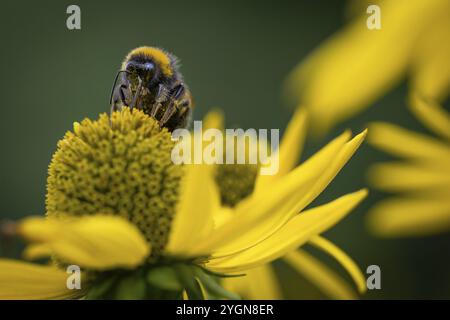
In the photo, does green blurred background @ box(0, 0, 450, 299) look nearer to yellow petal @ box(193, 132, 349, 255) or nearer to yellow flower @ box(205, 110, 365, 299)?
yellow flower @ box(205, 110, 365, 299)

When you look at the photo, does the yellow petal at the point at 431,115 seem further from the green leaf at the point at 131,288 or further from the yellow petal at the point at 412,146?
the green leaf at the point at 131,288

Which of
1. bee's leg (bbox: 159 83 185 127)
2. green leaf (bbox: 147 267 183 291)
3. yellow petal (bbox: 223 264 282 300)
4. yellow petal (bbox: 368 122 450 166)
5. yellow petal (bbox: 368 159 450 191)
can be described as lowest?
yellow petal (bbox: 223 264 282 300)

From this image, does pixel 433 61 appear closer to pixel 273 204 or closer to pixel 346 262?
pixel 346 262

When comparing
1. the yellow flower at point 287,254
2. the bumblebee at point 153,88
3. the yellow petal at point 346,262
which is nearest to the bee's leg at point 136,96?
the bumblebee at point 153,88

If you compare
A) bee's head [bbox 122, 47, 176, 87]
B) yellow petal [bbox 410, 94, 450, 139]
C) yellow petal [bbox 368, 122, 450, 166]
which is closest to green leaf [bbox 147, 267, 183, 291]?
bee's head [bbox 122, 47, 176, 87]

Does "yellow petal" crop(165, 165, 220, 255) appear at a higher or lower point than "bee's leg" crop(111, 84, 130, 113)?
lower

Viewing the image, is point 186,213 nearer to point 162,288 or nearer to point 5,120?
point 162,288

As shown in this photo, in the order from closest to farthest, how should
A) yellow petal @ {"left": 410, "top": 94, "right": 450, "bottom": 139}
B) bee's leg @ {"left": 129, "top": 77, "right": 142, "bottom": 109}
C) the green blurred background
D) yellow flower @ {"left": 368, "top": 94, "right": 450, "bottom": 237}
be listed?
bee's leg @ {"left": 129, "top": 77, "right": 142, "bottom": 109} < yellow petal @ {"left": 410, "top": 94, "right": 450, "bottom": 139} < yellow flower @ {"left": 368, "top": 94, "right": 450, "bottom": 237} < the green blurred background

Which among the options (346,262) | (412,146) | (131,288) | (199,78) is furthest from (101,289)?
(199,78)

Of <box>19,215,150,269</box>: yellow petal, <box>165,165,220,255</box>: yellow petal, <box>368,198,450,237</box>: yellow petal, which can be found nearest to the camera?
<box>19,215,150,269</box>: yellow petal
